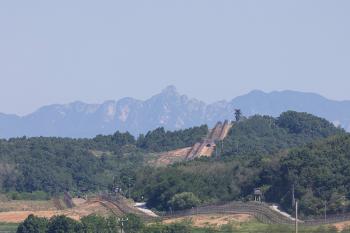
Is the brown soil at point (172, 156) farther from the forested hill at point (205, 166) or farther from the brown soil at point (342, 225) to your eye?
the brown soil at point (342, 225)

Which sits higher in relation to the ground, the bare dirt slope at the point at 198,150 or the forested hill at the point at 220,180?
the bare dirt slope at the point at 198,150

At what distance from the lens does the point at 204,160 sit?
5226 inches

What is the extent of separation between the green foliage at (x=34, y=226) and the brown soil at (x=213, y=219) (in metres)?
9.75

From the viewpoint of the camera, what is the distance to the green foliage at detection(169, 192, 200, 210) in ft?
347

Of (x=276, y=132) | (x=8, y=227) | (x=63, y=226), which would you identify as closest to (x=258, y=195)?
(x=8, y=227)

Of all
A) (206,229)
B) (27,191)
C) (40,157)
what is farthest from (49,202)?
(206,229)

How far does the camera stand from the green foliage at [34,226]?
8700 centimetres

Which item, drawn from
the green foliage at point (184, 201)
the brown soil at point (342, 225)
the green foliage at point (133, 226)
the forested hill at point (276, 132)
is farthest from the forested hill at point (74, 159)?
the brown soil at point (342, 225)

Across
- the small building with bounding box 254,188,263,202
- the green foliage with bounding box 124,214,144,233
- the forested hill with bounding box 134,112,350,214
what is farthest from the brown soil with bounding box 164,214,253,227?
the small building with bounding box 254,188,263,202

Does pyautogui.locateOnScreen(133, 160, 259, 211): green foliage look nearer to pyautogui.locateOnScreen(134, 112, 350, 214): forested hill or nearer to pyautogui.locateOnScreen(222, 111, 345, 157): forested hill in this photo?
pyautogui.locateOnScreen(134, 112, 350, 214): forested hill

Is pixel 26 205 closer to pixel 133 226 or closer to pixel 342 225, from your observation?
pixel 133 226

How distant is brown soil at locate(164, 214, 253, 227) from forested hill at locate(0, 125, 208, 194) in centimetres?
3430

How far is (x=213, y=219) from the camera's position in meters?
95.8

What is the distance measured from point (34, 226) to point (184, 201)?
68.9ft
